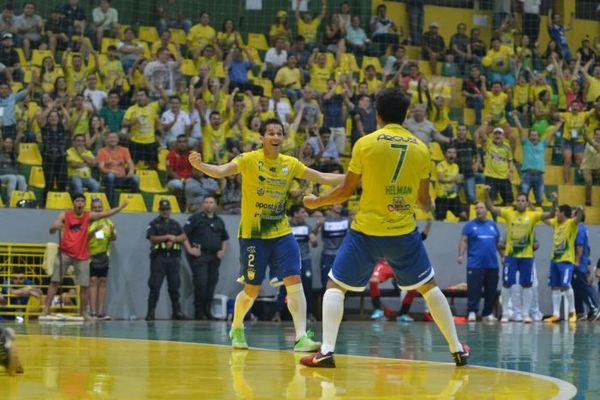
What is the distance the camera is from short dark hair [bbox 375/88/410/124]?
979 cm

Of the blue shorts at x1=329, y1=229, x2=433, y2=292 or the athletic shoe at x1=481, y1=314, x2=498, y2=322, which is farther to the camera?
the athletic shoe at x1=481, y1=314, x2=498, y2=322

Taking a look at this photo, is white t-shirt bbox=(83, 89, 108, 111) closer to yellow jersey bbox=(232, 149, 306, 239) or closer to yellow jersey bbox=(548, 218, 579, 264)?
yellow jersey bbox=(548, 218, 579, 264)

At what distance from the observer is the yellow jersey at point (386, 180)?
957 centimetres

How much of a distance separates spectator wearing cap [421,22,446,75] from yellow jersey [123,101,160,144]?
32.6 ft

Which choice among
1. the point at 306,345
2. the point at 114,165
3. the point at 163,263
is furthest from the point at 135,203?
the point at 306,345

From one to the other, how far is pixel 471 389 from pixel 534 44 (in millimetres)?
25193

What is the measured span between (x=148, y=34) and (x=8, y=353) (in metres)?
20.4

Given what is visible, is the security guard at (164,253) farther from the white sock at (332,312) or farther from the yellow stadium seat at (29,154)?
the white sock at (332,312)

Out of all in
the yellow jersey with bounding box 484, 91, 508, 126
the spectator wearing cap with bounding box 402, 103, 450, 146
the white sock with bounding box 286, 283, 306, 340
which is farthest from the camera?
the yellow jersey with bounding box 484, 91, 508, 126

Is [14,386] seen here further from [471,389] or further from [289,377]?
[471,389]

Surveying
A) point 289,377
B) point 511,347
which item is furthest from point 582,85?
point 289,377

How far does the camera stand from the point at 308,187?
2359 cm

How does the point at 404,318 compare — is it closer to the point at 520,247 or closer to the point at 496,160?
the point at 520,247

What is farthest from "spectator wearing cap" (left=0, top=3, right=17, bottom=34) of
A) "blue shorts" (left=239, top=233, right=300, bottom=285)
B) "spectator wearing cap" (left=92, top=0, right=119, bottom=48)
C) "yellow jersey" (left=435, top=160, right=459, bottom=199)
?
"blue shorts" (left=239, top=233, right=300, bottom=285)
